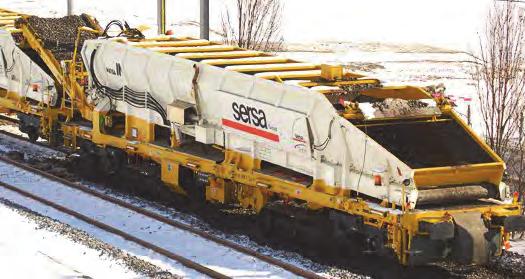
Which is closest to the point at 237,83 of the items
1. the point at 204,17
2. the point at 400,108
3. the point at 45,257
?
the point at 400,108

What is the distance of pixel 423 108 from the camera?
15.1m

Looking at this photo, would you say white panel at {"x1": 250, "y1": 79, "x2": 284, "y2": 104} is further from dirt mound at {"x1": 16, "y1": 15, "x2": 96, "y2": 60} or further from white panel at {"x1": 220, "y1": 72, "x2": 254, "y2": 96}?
dirt mound at {"x1": 16, "y1": 15, "x2": 96, "y2": 60}

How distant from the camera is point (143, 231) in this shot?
666 inches

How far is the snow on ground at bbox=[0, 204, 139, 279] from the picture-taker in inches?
550

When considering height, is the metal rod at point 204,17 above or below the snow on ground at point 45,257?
above

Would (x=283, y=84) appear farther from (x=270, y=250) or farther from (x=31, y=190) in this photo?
(x=31, y=190)

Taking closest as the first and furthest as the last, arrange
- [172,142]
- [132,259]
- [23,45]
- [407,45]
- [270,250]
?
1. [132,259]
2. [270,250]
3. [172,142]
4. [23,45]
5. [407,45]

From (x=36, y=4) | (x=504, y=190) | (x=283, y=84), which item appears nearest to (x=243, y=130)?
(x=283, y=84)

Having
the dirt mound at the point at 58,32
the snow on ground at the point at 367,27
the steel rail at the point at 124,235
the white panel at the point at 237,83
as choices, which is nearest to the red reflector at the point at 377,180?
the steel rail at the point at 124,235

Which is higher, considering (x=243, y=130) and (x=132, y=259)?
(x=243, y=130)

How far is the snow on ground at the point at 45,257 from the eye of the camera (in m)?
14.0

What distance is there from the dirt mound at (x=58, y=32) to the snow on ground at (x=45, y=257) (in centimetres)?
658

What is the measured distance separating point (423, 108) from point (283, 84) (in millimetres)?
2295

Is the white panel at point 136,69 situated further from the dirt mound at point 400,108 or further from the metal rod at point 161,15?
the dirt mound at point 400,108
